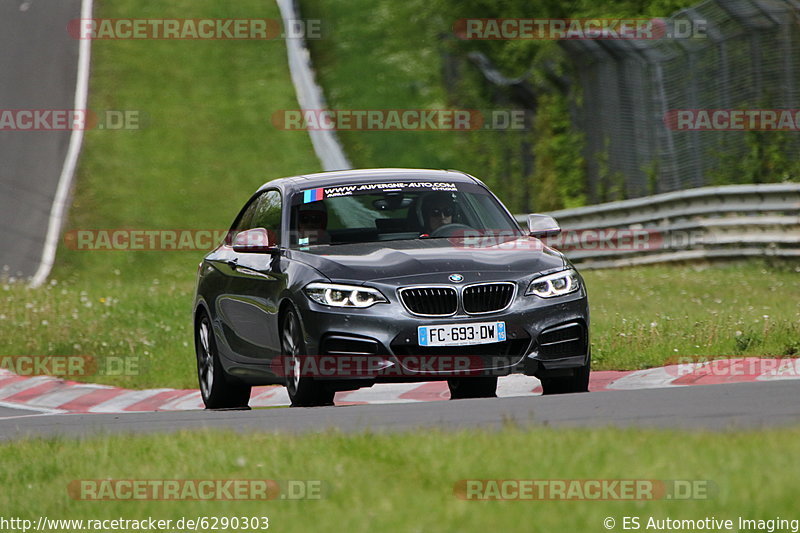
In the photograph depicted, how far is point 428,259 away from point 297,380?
1.13 metres

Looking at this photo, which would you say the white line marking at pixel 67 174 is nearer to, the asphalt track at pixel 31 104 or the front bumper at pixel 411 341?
the asphalt track at pixel 31 104

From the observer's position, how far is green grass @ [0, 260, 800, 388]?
480 inches

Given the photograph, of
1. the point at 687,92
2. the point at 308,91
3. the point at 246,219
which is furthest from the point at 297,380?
the point at 308,91

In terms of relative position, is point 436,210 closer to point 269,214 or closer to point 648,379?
point 269,214

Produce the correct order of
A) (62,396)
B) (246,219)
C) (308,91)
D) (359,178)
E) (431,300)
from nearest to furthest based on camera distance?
1. (431,300)
2. (359,178)
3. (246,219)
4. (62,396)
5. (308,91)

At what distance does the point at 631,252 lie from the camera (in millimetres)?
23391

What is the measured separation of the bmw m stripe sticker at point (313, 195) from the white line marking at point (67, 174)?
11511 mm

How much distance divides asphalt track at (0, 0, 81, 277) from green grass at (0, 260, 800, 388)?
961 centimetres

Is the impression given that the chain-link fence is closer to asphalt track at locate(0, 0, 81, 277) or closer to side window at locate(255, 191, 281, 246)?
side window at locate(255, 191, 281, 246)

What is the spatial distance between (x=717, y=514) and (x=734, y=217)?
51.2ft

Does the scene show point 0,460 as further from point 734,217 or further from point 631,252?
point 631,252

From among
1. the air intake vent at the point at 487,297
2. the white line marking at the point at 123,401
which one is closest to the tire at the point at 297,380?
the air intake vent at the point at 487,297

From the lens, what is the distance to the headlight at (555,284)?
9.81 m

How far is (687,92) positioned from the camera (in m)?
23.3
